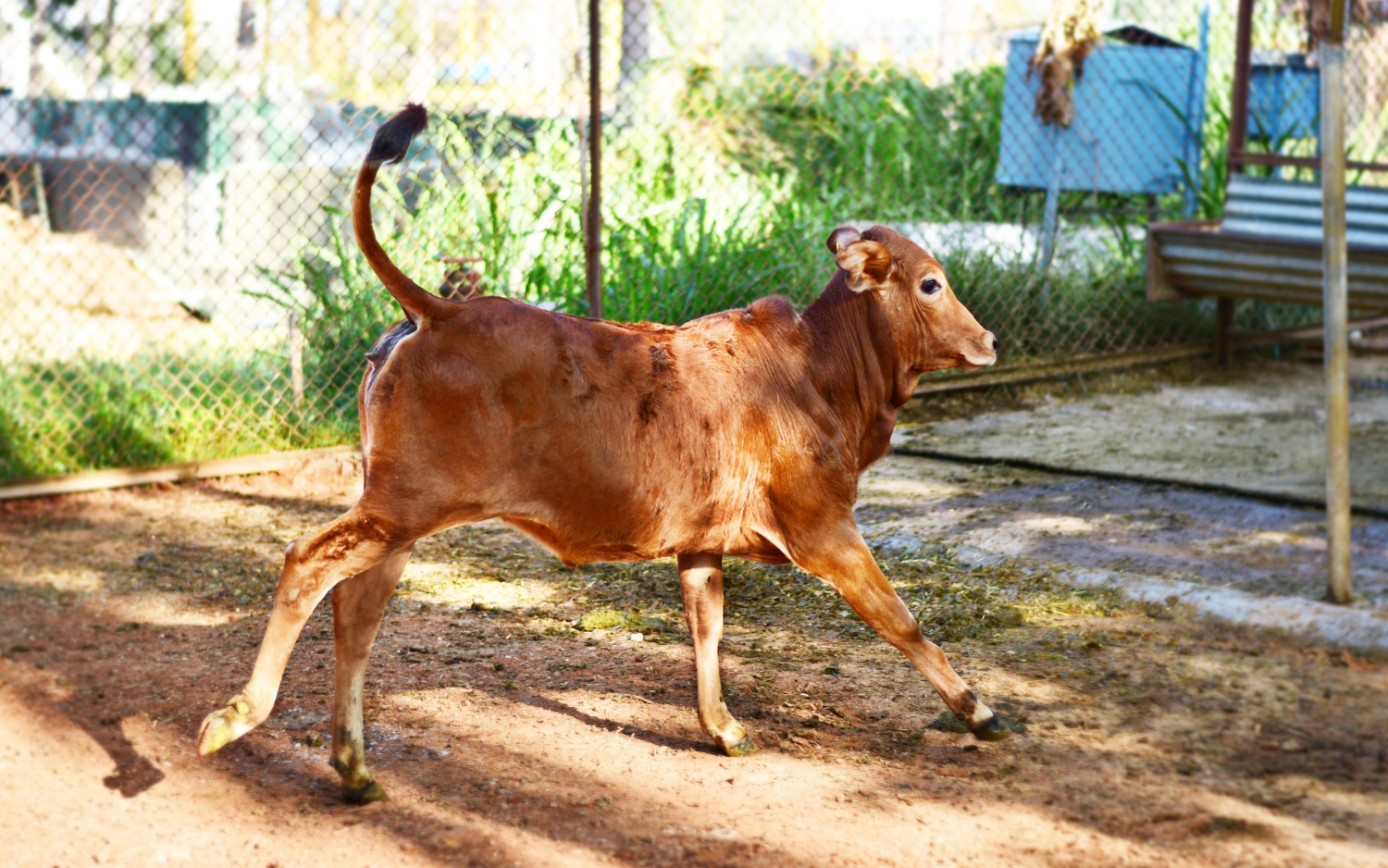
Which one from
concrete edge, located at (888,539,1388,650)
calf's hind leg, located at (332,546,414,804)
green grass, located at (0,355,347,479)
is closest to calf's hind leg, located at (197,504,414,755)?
calf's hind leg, located at (332,546,414,804)

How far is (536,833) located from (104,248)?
9964 millimetres

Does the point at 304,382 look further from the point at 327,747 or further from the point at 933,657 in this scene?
the point at 933,657

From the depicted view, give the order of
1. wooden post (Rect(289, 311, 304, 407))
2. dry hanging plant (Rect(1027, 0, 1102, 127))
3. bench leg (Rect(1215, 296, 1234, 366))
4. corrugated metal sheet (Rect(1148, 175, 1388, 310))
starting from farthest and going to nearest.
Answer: bench leg (Rect(1215, 296, 1234, 366)) < dry hanging plant (Rect(1027, 0, 1102, 127)) < corrugated metal sheet (Rect(1148, 175, 1388, 310)) < wooden post (Rect(289, 311, 304, 407))

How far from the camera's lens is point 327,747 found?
351 centimetres

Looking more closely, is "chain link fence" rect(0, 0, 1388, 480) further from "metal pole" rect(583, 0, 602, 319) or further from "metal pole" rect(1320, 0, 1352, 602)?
"metal pole" rect(1320, 0, 1352, 602)

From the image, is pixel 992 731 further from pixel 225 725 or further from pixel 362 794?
pixel 225 725

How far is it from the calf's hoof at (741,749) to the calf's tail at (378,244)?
133 cm

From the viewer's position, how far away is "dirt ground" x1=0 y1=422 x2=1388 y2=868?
2.98 meters

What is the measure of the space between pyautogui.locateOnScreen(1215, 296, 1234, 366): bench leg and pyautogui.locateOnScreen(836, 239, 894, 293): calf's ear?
650 cm

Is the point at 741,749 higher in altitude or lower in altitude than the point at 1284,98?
lower

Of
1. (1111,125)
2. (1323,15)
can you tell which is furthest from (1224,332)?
(1323,15)

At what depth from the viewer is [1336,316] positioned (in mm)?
4434

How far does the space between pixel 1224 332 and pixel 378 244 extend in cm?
758

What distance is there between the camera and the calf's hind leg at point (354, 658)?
3.15m
